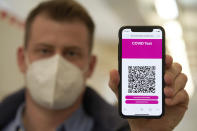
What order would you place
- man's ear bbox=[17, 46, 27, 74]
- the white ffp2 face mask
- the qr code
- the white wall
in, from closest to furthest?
the qr code → the white ffp2 face mask → man's ear bbox=[17, 46, 27, 74] → the white wall

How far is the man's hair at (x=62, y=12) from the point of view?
1144 mm

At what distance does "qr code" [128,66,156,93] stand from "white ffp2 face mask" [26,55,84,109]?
569 millimetres

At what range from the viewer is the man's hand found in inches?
22.3

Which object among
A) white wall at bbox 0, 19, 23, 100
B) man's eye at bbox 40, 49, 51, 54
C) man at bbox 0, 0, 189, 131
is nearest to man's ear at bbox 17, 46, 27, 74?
man at bbox 0, 0, 189, 131

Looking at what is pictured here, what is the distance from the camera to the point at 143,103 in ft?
1.81

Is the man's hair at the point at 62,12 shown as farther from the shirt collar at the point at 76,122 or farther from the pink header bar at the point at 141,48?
the pink header bar at the point at 141,48

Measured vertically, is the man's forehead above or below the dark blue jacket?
above

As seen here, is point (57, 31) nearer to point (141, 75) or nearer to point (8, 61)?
point (141, 75)

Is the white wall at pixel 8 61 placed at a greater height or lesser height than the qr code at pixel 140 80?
lesser

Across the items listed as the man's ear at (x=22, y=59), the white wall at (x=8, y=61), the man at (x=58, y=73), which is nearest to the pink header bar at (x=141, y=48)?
the man at (x=58, y=73)

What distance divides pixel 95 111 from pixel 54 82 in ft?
0.63

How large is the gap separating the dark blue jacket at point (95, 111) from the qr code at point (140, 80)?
540mm

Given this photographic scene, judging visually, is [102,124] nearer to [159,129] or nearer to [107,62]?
[159,129]

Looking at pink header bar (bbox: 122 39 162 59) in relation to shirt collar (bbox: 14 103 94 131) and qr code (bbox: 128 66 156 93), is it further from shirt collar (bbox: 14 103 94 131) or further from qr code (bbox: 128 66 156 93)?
shirt collar (bbox: 14 103 94 131)
